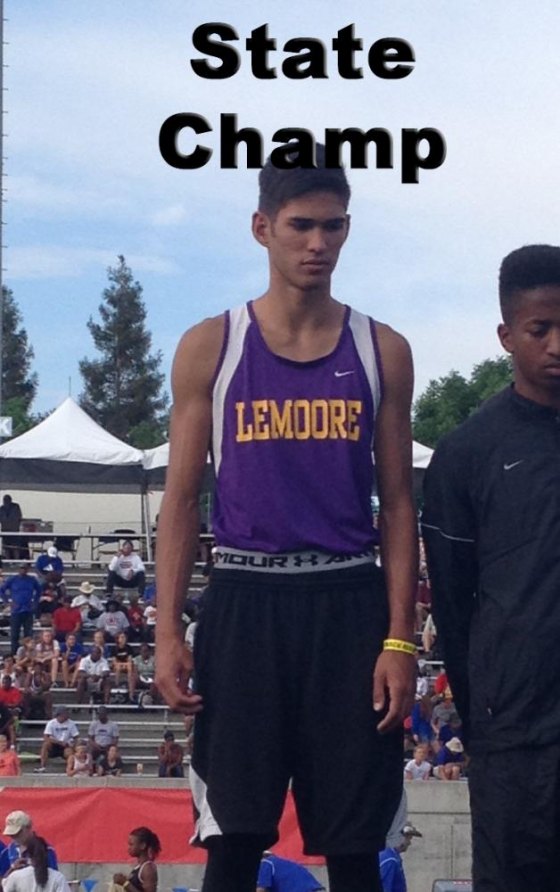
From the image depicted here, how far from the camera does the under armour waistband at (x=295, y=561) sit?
13.1 ft

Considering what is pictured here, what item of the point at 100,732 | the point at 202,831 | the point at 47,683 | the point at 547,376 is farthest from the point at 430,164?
the point at 47,683

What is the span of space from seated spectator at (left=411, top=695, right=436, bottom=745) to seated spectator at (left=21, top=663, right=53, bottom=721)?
17.4ft

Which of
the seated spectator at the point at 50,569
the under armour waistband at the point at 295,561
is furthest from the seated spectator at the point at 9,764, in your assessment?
the under armour waistband at the point at 295,561

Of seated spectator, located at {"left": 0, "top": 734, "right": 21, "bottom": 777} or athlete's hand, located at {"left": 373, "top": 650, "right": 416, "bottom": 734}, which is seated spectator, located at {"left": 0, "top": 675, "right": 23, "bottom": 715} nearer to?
seated spectator, located at {"left": 0, "top": 734, "right": 21, "bottom": 777}

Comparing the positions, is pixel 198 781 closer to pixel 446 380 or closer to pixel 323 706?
pixel 323 706

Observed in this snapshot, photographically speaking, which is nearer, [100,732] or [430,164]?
[430,164]

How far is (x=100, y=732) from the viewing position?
65.1ft

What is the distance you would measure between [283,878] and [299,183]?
282 inches

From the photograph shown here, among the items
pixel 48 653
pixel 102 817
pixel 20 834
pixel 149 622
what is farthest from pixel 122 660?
pixel 20 834

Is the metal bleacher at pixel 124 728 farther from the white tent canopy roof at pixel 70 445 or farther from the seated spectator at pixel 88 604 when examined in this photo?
the white tent canopy roof at pixel 70 445

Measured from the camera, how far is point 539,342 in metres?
4.02

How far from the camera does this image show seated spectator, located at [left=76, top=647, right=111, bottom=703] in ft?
73.0

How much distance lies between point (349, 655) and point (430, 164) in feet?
5.24

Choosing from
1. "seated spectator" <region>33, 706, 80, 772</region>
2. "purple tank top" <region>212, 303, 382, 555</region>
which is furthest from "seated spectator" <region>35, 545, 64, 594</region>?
"purple tank top" <region>212, 303, 382, 555</region>
